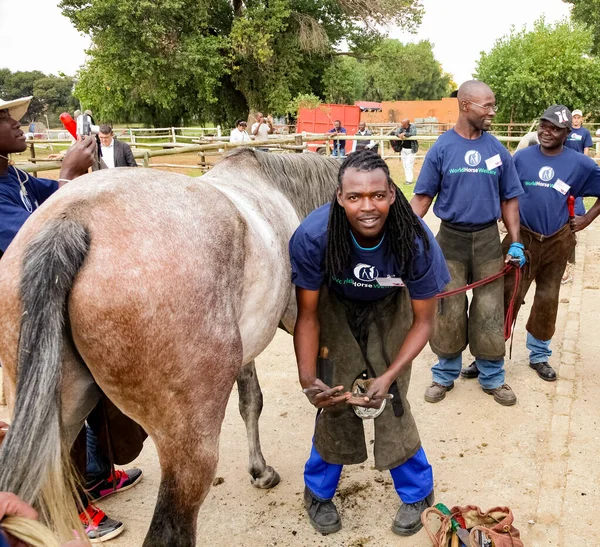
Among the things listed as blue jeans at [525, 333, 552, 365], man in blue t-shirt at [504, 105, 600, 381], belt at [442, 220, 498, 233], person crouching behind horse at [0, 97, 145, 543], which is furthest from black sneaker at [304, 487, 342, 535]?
blue jeans at [525, 333, 552, 365]

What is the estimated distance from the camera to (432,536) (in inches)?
94.3

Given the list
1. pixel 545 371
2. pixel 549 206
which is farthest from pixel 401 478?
pixel 549 206

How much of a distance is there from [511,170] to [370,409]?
2072 millimetres

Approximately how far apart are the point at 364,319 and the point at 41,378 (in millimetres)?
1432

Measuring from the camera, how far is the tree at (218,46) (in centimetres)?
2244

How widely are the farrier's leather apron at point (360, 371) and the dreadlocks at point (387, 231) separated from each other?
284mm

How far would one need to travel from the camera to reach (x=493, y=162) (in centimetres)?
358

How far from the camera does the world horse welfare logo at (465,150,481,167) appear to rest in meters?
3.57

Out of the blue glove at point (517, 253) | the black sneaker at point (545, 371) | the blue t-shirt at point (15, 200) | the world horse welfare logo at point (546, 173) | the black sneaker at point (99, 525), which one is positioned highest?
the blue t-shirt at point (15, 200)

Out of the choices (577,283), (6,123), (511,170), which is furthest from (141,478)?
(577,283)

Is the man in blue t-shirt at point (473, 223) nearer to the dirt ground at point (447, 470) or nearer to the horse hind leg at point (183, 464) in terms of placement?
the dirt ground at point (447, 470)

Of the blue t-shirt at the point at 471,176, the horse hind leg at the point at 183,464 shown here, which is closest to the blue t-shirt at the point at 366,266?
the horse hind leg at the point at 183,464

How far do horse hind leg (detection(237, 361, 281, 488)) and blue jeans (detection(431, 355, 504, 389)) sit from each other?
155cm

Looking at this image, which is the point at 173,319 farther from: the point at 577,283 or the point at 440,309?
the point at 577,283
